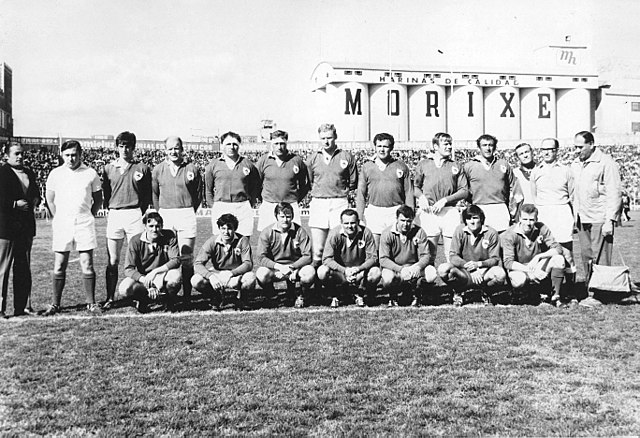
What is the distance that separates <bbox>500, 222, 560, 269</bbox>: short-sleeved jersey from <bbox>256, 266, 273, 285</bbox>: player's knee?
2.68 m

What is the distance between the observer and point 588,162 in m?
6.91

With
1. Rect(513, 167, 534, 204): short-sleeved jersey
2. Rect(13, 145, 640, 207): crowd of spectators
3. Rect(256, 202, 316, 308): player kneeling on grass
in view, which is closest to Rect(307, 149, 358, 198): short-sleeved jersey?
Rect(256, 202, 316, 308): player kneeling on grass

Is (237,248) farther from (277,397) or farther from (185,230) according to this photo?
(277,397)

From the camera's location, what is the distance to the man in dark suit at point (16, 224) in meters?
6.07

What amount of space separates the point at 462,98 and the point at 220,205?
136 feet

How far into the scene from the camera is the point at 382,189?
7.02 metres

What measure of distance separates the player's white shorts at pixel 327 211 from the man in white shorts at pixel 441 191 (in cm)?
103

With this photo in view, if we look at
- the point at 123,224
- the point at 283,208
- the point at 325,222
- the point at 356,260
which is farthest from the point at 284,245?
the point at 123,224

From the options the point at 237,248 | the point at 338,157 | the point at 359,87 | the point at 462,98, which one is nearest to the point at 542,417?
the point at 237,248

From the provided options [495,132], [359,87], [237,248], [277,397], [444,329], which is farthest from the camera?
[495,132]

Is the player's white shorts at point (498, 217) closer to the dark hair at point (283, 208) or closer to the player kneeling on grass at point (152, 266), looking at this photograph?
the dark hair at point (283, 208)

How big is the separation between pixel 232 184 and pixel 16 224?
7.88 feet

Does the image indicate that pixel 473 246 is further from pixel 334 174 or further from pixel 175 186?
pixel 175 186

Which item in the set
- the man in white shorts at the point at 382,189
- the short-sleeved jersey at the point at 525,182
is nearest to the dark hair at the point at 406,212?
the man in white shorts at the point at 382,189
